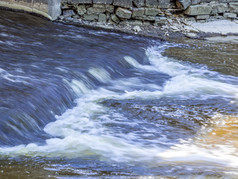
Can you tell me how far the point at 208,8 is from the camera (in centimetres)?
1134

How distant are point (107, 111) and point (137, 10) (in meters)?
5.51

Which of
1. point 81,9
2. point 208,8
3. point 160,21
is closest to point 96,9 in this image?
point 81,9

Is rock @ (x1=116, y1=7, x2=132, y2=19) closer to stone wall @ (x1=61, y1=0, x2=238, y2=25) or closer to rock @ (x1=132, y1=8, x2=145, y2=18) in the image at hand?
stone wall @ (x1=61, y1=0, x2=238, y2=25)

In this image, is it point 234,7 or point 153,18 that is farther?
point 234,7

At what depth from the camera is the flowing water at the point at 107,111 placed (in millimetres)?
3955

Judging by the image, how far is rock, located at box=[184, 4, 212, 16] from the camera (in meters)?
11.2

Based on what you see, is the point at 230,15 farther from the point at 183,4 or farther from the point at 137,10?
the point at 137,10

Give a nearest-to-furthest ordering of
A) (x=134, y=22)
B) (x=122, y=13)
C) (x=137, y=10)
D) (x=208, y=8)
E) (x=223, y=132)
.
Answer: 1. (x=223, y=132)
2. (x=122, y=13)
3. (x=137, y=10)
4. (x=134, y=22)
5. (x=208, y=8)

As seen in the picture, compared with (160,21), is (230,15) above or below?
above

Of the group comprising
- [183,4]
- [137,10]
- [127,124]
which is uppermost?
[183,4]

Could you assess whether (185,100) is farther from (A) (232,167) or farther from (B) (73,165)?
(B) (73,165)

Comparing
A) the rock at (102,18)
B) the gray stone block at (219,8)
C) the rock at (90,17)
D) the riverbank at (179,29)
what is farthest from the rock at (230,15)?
the rock at (90,17)

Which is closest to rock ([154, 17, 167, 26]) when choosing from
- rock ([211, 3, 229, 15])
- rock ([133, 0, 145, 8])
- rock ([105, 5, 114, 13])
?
rock ([133, 0, 145, 8])

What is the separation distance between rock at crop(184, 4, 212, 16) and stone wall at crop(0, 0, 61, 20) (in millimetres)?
3354
